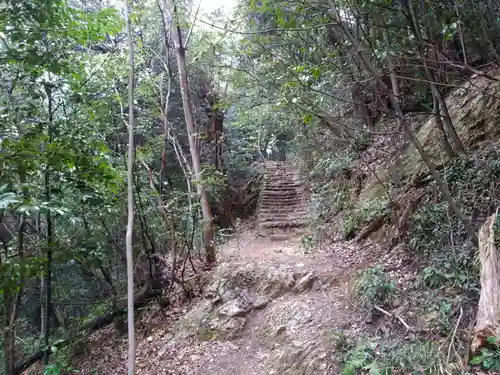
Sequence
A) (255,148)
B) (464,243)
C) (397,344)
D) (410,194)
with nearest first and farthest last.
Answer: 1. (397,344)
2. (464,243)
3. (410,194)
4. (255,148)

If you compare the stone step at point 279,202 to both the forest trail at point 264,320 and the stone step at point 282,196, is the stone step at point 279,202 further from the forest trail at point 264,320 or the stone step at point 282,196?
the forest trail at point 264,320

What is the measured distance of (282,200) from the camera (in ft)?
39.3

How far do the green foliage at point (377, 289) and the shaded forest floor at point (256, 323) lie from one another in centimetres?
26

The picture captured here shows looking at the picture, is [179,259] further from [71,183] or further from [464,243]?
[464,243]

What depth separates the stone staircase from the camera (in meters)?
10.6

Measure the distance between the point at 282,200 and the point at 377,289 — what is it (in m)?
8.05

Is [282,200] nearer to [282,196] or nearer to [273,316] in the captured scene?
[282,196]

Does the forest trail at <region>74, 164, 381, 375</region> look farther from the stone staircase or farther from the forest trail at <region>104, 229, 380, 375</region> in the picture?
the stone staircase

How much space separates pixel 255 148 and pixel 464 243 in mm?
10902

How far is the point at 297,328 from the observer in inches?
182

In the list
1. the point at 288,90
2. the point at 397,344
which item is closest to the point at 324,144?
the point at 288,90

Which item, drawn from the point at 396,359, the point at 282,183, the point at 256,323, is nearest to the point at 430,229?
the point at 396,359

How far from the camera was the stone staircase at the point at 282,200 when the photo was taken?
1056 cm

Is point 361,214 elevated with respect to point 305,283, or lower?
elevated
